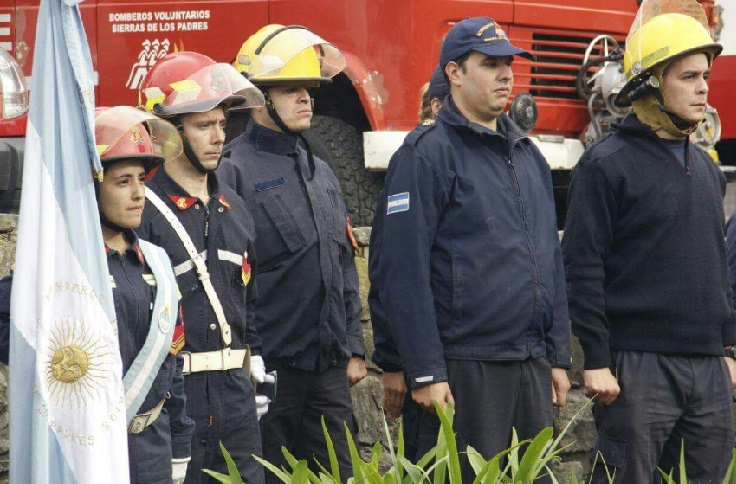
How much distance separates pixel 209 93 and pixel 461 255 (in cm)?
102

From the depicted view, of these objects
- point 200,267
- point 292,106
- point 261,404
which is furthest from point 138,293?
point 292,106

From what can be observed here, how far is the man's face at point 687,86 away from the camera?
454 centimetres

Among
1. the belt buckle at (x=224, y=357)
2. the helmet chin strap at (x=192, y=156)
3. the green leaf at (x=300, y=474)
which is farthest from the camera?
the helmet chin strap at (x=192, y=156)

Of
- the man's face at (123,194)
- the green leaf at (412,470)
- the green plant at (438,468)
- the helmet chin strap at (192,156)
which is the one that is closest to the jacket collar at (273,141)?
the helmet chin strap at (192,156)

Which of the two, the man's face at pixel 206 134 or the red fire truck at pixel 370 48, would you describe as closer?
the man's face at pixel 206 134

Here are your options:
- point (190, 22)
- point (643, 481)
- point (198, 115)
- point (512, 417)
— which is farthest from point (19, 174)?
point (643, 481)

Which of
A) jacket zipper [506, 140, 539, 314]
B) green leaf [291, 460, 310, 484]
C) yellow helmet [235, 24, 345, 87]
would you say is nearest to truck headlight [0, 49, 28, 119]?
yellow helmet [235, 24, 345, 87]

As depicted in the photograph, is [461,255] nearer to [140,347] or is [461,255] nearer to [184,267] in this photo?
[184,267]

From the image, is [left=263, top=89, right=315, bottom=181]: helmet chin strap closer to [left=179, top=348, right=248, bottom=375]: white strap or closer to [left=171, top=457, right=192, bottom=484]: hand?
[left=179, top=348, right=248, bottom=375]: white strap

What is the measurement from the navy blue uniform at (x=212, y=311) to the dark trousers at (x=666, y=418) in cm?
120

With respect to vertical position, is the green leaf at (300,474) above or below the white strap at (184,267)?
below

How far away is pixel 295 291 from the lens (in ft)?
15.9

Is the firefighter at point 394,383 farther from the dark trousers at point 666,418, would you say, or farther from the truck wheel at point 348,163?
the truck wheel at point 348,163

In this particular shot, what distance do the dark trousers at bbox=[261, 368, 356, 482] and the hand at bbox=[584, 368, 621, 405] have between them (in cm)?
101
